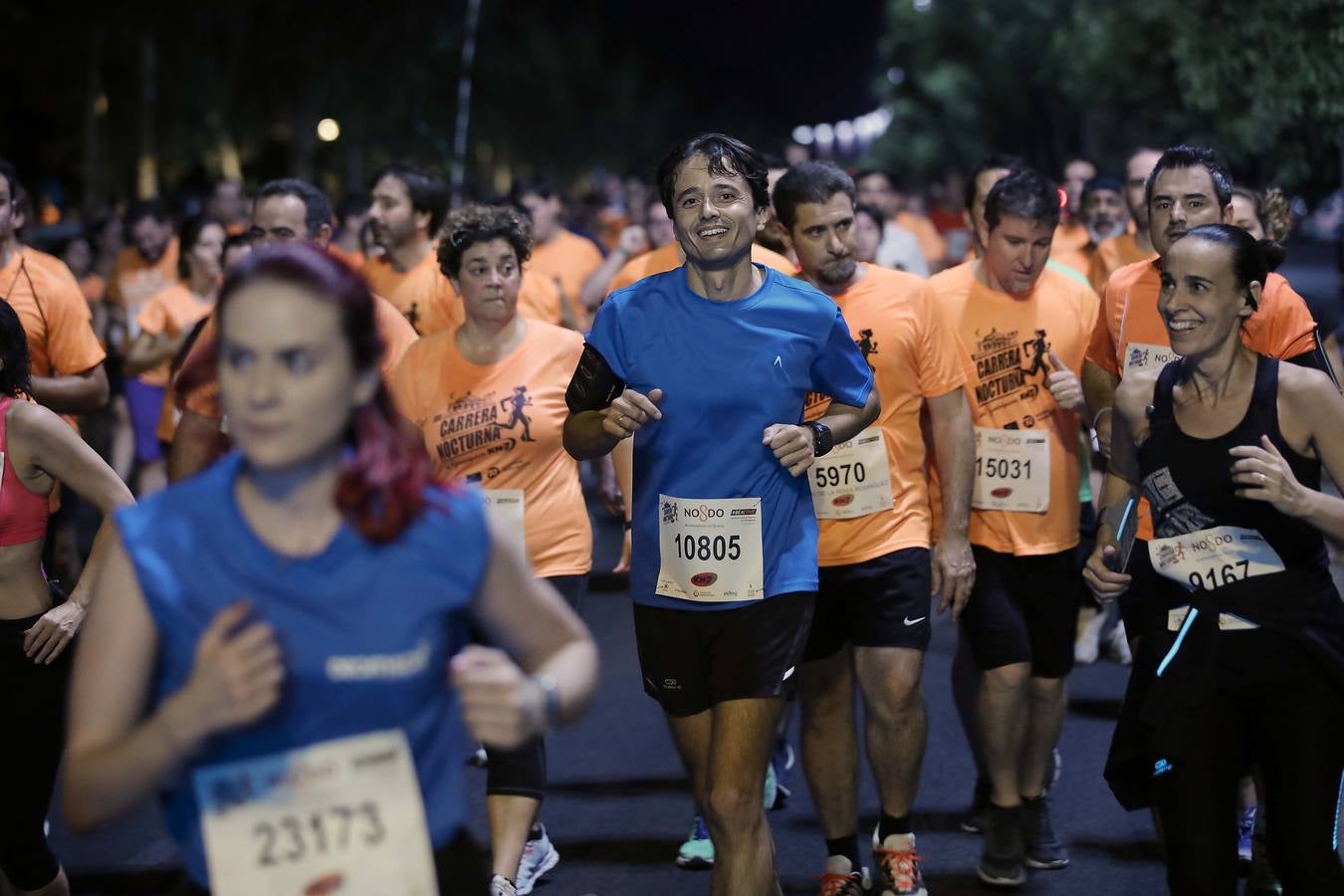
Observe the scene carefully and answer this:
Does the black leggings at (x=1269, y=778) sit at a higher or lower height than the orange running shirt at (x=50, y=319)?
lower

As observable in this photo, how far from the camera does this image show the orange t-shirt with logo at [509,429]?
628 cm

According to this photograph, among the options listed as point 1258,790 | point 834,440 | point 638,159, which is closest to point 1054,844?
point 1258,790

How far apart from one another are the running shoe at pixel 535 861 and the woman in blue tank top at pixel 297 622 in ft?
11.0

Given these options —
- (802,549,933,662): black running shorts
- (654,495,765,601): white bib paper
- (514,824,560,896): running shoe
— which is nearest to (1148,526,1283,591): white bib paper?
(654,495,765,601): white bib paper

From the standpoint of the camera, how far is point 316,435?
9.62ft

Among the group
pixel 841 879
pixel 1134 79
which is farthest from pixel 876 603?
pixel 1134 79

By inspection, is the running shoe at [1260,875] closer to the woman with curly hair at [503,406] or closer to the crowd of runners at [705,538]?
the crowd of runners at [705,538]

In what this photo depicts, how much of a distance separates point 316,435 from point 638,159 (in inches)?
3869

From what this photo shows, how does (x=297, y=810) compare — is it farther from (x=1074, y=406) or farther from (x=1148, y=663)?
(x=1074, y=406)

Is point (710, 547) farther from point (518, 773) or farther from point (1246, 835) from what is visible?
point (1246, 835)

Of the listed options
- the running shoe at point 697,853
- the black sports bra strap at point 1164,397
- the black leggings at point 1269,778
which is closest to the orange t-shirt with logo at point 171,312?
the running shoe at point 697,853

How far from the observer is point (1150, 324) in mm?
6316

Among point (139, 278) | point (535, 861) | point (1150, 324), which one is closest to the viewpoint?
point (1150, 324)

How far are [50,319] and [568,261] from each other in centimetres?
621
